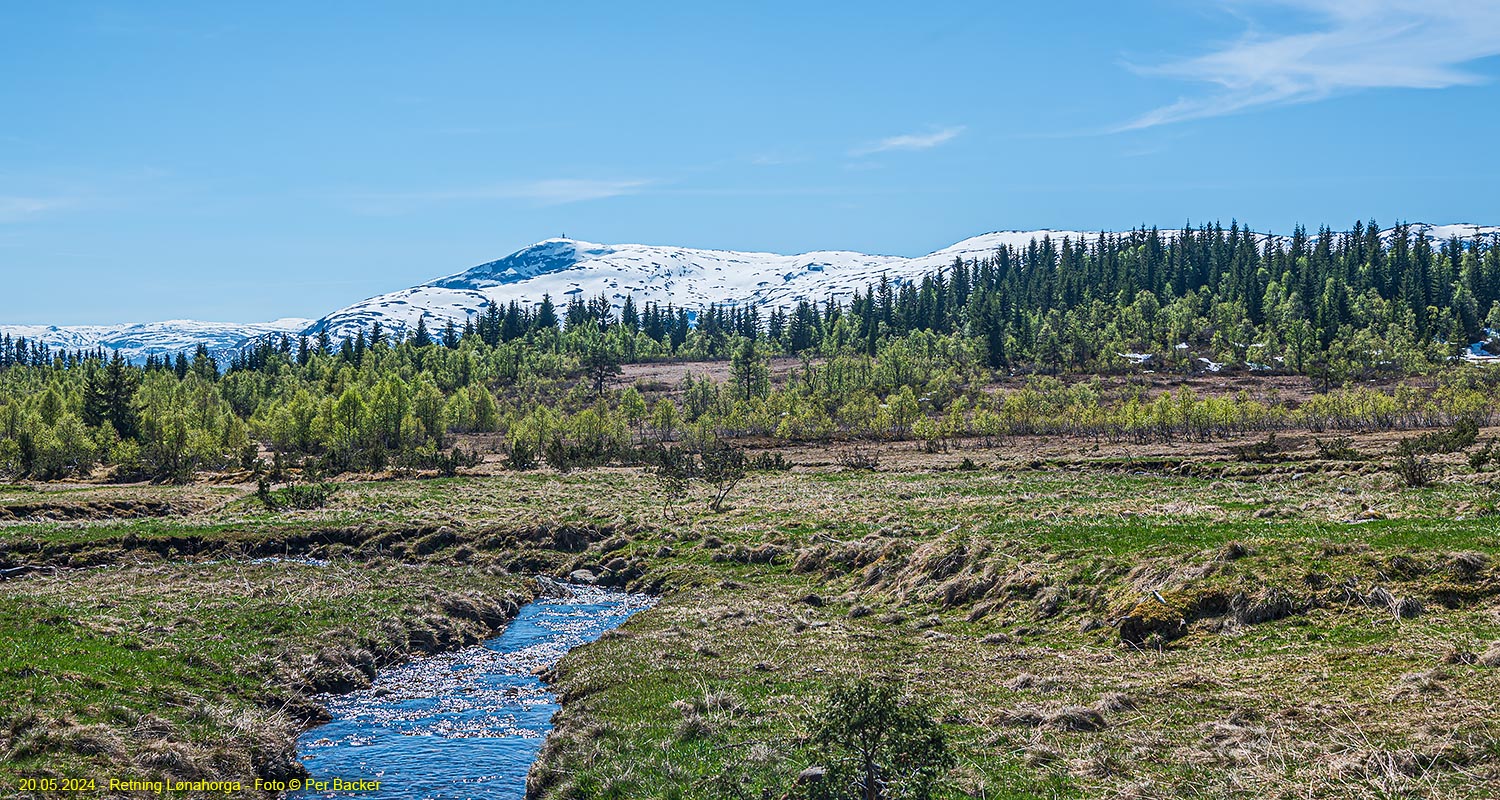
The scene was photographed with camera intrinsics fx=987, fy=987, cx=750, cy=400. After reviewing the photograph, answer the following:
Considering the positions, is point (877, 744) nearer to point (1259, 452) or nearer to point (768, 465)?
point (768, 465)

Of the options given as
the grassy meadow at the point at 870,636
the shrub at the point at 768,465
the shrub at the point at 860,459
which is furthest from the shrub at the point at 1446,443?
the shrub at the point at 768,465

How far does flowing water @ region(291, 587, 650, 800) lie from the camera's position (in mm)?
19859

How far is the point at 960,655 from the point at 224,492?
6732 cm

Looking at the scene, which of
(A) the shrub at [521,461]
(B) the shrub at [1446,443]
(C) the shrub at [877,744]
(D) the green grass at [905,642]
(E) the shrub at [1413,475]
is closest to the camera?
(C) the shrub at [877,744]

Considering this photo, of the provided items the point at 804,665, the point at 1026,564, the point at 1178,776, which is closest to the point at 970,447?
the point at 1026,564

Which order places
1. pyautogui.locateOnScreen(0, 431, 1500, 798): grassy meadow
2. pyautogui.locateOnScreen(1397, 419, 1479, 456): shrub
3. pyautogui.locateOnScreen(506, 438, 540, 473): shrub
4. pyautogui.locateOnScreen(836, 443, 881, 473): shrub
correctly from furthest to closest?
pyautogui.locateOnScreen(506, 438, 540, 473): shrub < pyautogui.locateOnScreen(836, 443, 881, 473): shrub < pyautogui.locateOnScreen(1397, 419, 1479, 456): shrub < pyautogui.locateOnScreen(0, 431, 1500, 798): grassy meadow

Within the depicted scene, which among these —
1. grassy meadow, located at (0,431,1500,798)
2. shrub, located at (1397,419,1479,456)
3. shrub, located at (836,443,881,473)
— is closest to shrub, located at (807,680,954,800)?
grassy meadow, located at (0,431,1500,798)

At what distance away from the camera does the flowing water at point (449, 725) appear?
65.2 ft

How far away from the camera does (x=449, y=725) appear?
77.0ft

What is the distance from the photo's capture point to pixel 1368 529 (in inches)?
1125

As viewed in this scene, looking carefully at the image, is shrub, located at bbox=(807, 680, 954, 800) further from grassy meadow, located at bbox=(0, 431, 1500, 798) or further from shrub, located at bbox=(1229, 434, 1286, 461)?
shrub, located at bbox=(1229, 434, 1286, 461)

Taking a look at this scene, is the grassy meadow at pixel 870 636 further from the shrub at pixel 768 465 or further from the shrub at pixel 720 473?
the shrub at pixel 768 465

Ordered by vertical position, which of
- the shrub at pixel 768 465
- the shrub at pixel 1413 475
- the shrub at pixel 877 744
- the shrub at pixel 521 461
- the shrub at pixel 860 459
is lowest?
the shrub at pixel 860 459

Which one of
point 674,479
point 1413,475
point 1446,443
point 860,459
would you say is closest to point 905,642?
point 1413,475
